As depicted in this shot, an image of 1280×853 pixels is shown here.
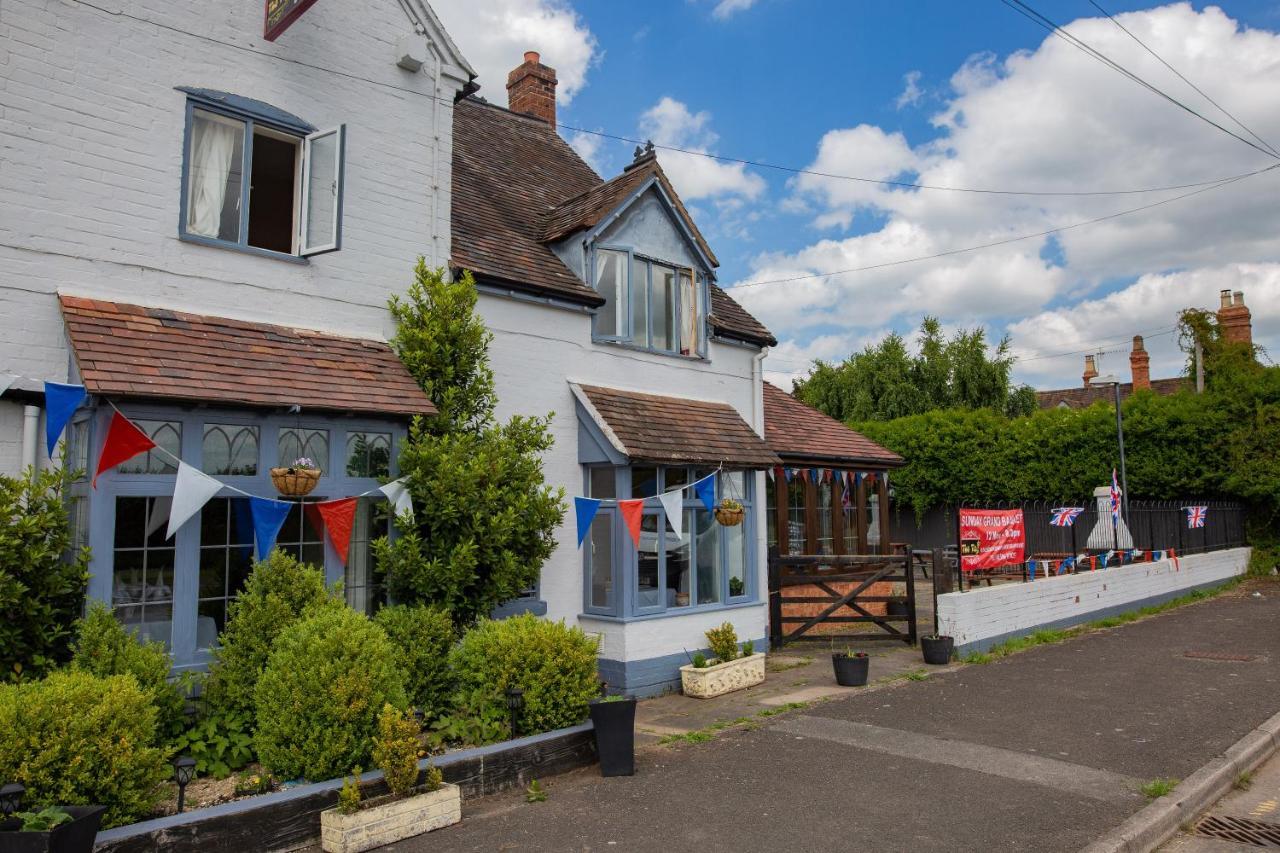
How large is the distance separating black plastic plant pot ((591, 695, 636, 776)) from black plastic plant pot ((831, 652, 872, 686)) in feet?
13.9

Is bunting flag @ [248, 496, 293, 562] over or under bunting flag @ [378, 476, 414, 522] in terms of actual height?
under

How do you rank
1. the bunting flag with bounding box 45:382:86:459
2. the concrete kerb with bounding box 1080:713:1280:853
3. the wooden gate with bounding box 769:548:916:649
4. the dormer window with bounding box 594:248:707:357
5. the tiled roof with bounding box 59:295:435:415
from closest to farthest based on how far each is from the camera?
1. the concrete kerb with bounding box 1080:713:1280:853
2. the bunting flag with bounding box 45:382:86:459
3. the tiled roof with bounding box 59:295:435:415
4. the dormer window with bounding box 594:248:707:357
5. the wooden gate with bounding box 769:548:916:649

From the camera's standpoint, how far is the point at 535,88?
58.0 ft

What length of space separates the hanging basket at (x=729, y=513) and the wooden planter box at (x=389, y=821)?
5689 mm

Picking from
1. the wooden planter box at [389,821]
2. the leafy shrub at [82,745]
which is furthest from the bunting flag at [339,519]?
the wooden planter box at [389,821]

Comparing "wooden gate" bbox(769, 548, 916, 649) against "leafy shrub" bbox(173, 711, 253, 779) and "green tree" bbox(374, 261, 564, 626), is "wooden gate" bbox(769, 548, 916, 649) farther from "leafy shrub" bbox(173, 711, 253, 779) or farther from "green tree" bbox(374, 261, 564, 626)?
"leafy shrub" bbox(173, 711, 253, 779)

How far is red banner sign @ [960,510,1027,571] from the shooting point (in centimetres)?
1425

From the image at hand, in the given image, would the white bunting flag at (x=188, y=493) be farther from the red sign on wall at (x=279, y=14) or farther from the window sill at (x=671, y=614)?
the window sill at (x=671, y=614)

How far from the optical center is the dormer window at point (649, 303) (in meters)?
11.9

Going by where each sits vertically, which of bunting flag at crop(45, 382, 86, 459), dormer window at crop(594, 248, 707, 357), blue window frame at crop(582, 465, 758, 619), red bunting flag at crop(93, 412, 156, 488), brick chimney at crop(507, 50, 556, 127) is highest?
brick chimney at crop(507, 50, 556, 127)

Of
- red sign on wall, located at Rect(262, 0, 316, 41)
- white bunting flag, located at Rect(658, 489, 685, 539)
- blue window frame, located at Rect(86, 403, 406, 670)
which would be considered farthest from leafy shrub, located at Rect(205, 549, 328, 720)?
red sign on wall, located at Rect(262, 0, 316, 41)

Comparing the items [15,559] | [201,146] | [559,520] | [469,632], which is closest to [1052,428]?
[559,520]

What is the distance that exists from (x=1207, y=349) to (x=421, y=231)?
3119cm

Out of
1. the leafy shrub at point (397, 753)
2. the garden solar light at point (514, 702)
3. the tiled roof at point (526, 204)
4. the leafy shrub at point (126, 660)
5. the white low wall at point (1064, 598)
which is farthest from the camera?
the white low wall at point (1064, 598)
